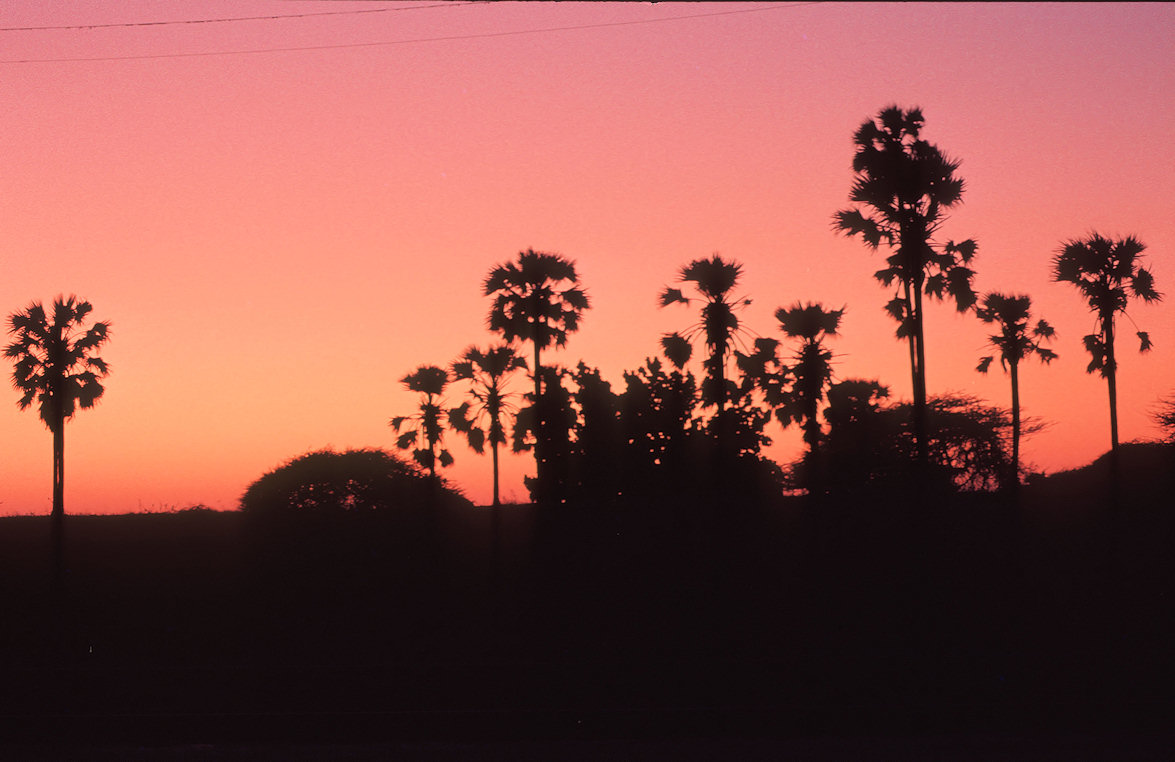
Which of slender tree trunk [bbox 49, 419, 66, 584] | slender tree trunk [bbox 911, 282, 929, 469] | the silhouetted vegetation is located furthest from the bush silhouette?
slender tree trunk [bbox 911, 282, 929, 469]

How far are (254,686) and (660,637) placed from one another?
9092 mm

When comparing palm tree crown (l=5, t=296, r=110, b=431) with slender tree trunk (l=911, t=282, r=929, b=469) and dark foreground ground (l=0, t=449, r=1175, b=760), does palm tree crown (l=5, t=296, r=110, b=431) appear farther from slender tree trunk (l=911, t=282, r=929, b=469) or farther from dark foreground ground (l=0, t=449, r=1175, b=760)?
slender tree trunk (l=911, t=282, r=929, b=469)

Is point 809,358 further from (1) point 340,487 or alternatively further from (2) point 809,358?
(1) point 340,487

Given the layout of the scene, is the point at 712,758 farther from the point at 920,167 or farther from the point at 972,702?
the point at 920,167

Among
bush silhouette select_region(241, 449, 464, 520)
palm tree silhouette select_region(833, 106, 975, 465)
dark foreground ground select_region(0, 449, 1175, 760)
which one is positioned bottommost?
dark foreground ground select_region(0, 449, 1175, 760)

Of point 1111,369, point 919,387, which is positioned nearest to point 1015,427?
point 1111,369

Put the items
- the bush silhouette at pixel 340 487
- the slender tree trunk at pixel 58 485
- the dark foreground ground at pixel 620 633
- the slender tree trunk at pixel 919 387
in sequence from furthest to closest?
the bush silhouette at pixel 340 487 → the slender tree trunk at pixel 58 485 → the slender tree trunk at pixel 919 387 → the dark foreground ground at pixel 620 633

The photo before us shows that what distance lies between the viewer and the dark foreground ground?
1476 centimetres

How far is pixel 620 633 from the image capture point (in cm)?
2458

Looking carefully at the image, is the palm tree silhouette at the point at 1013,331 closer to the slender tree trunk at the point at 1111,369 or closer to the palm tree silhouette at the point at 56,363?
the slender tree trunk at the point at 1111,369

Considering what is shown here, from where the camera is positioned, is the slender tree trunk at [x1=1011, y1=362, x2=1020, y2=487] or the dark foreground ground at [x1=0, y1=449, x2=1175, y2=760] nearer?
the dark foreground ground at [x1=0, y1=449, x2=1175, y2=760]

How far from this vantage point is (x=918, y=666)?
18875 mm

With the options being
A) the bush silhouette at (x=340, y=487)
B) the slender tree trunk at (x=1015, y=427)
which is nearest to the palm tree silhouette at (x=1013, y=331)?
the slender tree trunk at (x=1015, y=427)

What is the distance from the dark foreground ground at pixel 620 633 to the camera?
581 inches
